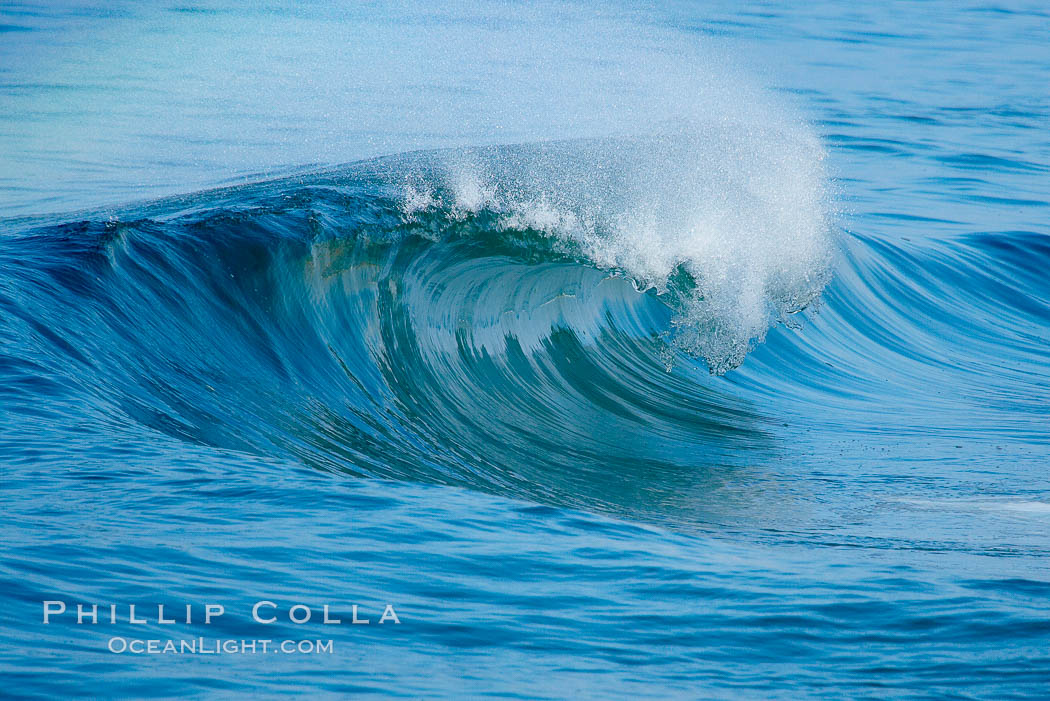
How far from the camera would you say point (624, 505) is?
5461 mm

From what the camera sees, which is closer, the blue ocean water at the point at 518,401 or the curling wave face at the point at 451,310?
the blue ocean water at the point at 518,401

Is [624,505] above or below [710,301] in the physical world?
below

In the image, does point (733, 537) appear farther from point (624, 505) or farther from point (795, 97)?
point (795, 97)

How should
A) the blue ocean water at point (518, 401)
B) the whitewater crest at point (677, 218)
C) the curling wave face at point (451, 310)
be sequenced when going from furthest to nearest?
1. the whitewater crest at point (677, 218)
2. the curling wave face at point (451, 310)
3. the blue ocean water at point (518, 401)

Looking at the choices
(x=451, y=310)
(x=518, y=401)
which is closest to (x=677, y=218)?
(x=451, y=310)

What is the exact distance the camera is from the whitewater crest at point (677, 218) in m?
8.55

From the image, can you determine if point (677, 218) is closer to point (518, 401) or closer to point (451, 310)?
point (451, 310)

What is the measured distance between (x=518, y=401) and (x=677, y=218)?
2.23 metres

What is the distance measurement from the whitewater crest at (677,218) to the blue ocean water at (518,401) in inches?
1.4

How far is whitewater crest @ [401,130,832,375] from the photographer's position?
8547mm

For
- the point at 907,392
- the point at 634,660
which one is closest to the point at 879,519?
the point at 634,660

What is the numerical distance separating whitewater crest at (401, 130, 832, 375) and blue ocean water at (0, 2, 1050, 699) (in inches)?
1.4

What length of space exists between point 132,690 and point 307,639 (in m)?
0.49

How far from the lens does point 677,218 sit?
8.73m
